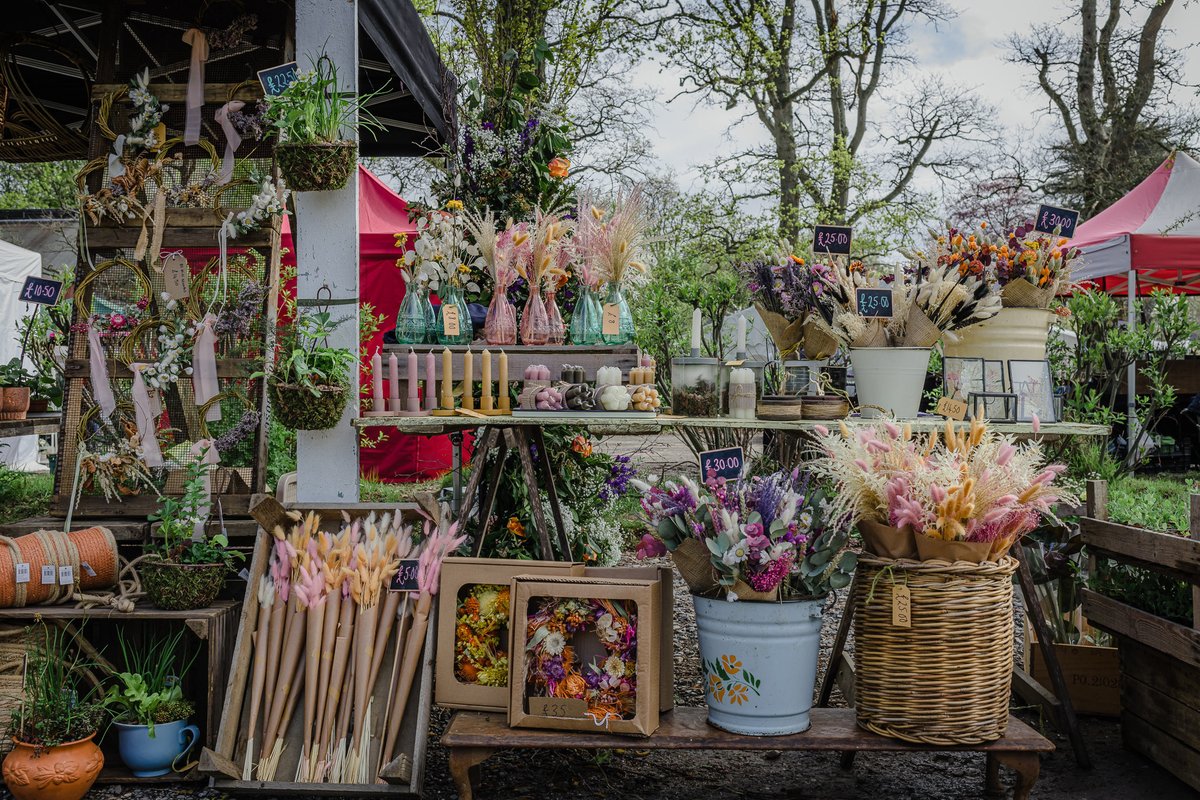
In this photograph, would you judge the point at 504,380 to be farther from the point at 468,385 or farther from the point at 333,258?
the point at 333,258

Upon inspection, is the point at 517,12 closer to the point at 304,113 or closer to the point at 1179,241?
the point at 304,113

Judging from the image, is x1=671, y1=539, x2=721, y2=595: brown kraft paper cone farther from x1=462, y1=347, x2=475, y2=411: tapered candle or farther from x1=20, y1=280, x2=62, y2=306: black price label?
x1=20, y1=280, x2=62, y2=306: black price label

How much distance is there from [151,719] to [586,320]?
1.84m

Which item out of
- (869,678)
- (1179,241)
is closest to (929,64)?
(1179,241)

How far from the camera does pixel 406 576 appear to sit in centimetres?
275

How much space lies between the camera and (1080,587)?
3.36m

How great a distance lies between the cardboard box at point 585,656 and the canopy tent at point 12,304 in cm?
798

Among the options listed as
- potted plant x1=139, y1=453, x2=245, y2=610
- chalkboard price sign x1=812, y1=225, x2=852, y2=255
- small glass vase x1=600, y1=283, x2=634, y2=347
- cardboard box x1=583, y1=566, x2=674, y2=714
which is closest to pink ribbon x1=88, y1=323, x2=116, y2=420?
potted plant x1=139, y1=453, x2=245, y2=610

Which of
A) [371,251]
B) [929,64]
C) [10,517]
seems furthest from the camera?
[929,64]

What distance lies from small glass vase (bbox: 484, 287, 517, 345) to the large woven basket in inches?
60.3

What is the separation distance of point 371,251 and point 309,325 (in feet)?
14.0

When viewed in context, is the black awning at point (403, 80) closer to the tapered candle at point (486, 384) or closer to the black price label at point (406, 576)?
the tapered candle at point (486, 384)

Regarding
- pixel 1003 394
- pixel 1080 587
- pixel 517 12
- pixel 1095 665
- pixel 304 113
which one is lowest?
pixel 1095 665

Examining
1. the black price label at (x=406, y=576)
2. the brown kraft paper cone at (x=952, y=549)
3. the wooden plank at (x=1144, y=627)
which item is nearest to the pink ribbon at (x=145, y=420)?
the black price label at (x=406, y=576)
